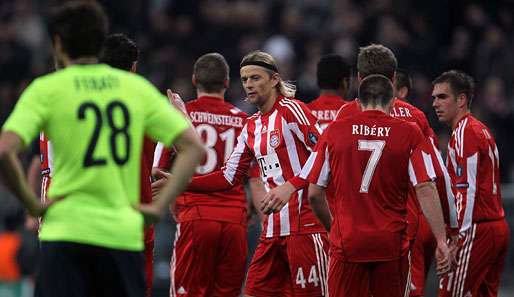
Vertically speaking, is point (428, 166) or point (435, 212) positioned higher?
point (428, 166)

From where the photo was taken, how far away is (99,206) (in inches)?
235

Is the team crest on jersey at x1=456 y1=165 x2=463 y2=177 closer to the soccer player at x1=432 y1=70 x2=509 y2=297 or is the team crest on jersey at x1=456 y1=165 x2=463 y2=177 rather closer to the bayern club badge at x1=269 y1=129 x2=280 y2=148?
→ the soccer player at x1=432 y1=70 x2=509 y2=297

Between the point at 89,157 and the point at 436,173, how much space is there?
3.22 meters

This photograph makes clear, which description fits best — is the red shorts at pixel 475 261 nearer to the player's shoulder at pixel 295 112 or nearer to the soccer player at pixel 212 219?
the player's shoulder at pixel 295 112

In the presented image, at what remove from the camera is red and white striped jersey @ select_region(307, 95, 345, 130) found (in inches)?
427

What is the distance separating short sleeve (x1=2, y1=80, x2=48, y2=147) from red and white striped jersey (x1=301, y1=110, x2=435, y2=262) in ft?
9.63

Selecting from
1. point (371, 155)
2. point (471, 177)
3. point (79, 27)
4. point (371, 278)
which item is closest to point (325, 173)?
point (371, 155)

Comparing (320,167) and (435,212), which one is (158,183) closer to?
(320,167)

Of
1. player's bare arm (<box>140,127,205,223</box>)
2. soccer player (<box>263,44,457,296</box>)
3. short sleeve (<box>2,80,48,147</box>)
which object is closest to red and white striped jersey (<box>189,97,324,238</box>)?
soccer player (<box>263,44,457,296</box>)

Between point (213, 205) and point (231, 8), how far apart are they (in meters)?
9.39

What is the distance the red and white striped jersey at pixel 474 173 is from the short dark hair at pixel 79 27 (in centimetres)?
467

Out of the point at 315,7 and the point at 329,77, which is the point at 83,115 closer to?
the point at 329,77

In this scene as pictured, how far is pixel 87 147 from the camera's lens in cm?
592

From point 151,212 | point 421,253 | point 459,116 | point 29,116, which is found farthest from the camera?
point 421,253
